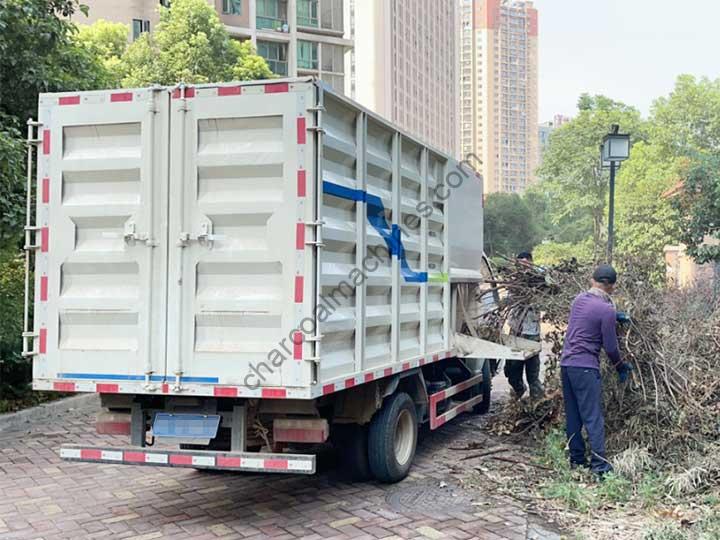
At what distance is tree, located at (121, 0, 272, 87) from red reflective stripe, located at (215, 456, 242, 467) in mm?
15658

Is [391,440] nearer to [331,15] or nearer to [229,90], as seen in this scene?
[229,90]

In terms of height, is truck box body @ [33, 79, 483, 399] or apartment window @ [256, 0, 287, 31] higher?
apartment window @ [256, 0, 287, 31]

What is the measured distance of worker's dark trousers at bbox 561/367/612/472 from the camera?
5867 mm

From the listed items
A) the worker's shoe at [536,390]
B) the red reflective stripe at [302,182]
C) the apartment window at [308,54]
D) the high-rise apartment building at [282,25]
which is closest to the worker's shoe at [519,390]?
the worker's shoe at [536,390]

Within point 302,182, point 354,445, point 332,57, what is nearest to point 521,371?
point 354,445

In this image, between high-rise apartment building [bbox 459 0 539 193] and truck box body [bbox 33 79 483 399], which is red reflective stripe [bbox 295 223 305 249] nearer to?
truck box body [bbox 33 79 483 399]

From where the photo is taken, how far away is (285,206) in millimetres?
4586

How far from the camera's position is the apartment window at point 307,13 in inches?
1752

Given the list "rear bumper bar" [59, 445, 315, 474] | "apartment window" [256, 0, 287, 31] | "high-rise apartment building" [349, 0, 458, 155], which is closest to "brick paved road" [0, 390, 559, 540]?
"rear bumper bar" [59, 445, 315, 474]

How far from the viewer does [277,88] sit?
4633 millimetres

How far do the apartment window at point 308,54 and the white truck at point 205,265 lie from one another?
41026 millimetres

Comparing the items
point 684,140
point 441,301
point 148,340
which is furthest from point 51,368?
point 684,140

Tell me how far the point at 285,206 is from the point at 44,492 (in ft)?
10.8

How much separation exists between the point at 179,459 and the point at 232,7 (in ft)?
119
